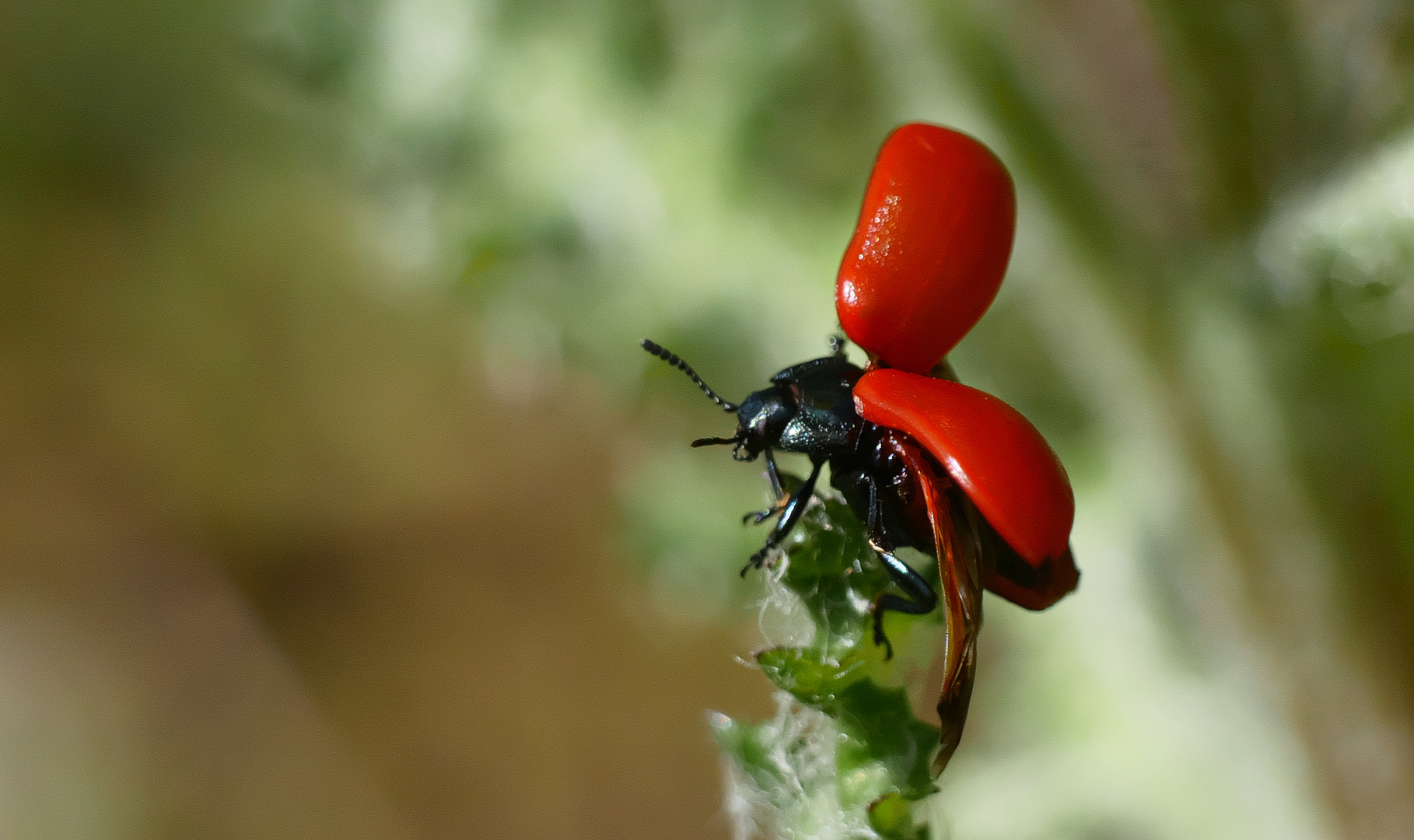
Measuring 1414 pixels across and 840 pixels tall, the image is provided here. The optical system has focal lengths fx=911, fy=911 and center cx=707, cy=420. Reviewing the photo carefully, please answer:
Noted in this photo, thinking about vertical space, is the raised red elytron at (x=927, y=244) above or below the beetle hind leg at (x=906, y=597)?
above

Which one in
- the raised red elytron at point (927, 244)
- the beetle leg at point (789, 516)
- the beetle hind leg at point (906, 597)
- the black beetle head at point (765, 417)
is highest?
the raised red elytron at point (927, 244)

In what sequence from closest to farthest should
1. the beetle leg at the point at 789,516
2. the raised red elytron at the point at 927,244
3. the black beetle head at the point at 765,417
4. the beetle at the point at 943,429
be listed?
1. the beetle at the point at 943,429
2. the raised red elytron at the point at 927,244
3. the beetle leg at the point at 789,516
4. the black beetle head at the point at 765,417

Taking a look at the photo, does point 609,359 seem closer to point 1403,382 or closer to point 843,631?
point 843,631

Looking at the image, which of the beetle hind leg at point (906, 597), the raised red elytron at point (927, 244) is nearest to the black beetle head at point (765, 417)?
the raised red elytron at point (927, 244)

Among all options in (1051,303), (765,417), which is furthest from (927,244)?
(1051,303)

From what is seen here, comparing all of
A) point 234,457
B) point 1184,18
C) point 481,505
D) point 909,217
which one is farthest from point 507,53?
point 234,457

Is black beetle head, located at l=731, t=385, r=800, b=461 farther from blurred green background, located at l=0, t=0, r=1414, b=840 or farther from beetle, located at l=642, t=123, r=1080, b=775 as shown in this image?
blurred green background, located at l=0, t=0, r=1414, b=840

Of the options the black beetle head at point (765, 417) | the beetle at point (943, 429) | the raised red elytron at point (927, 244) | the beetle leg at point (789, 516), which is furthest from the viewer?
the black beetle head at point (765, 417)

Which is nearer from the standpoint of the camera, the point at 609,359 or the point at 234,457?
the point at 609,359

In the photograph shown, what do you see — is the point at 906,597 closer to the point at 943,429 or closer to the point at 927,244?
the point at 943,429

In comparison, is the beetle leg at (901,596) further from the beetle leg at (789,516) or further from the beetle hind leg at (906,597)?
the beetle leg at (789,516)
